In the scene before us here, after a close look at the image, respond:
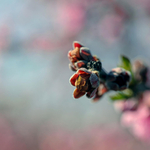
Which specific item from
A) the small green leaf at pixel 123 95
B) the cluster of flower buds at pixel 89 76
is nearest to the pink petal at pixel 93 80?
the cluster of flower buds at pixel 89 76

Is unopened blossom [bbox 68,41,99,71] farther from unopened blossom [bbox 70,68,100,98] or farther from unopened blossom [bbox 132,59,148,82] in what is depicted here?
unopened blossom [bbox 132,59,148,82]

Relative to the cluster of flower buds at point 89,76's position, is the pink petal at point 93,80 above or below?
below

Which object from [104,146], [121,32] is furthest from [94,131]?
[121,32]

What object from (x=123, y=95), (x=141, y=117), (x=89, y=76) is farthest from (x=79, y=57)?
(x=141, y=117)

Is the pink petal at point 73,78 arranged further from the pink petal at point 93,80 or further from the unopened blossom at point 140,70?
the unopened blossom at point 140,70

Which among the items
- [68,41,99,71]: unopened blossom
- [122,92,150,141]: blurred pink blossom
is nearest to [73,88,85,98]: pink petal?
[68,41,99,71]: unopened blossom

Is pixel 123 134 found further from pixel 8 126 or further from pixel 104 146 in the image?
pixel 8 126

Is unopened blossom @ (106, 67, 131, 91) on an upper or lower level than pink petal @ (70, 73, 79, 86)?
upper
